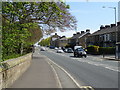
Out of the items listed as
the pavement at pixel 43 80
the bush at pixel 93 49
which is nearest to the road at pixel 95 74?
the pavement at pixel 43 80

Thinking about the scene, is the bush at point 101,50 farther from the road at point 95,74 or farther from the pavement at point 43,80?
the pavement at point 43,80

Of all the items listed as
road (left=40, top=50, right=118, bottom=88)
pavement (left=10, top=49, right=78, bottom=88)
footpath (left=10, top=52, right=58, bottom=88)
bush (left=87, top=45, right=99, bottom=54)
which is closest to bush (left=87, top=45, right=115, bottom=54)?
bush (left=87, top=45, right=99, bottom=54)

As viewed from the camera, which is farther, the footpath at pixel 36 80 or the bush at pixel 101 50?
the bush at pixel 101 50

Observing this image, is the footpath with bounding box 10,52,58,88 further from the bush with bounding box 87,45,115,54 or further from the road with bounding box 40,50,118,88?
the bush with bounding box 87,45,115,54

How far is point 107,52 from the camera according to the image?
1941 inches

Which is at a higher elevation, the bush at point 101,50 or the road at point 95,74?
the bush at point 101,50

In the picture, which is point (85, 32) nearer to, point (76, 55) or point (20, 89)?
point (76, 55)

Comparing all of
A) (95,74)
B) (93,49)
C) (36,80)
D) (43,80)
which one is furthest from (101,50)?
(36,80)

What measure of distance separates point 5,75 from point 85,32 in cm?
10153

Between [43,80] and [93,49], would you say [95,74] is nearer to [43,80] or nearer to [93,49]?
[43,80]

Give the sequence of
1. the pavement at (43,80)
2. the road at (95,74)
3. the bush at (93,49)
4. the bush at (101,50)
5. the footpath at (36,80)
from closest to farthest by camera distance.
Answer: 1. the footpath at (36,80)
2. the pavement at (43,80)
3. the road at (95,74)
4. the bush at (101,50)
5. the bush at (93,49)

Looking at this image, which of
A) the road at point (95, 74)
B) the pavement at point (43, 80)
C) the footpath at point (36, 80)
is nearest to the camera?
the footpath at point (36, 80)

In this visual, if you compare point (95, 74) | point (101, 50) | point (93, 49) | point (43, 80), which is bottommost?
point (95, 74)

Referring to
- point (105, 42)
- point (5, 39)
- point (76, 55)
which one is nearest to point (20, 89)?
point (5, 39)
